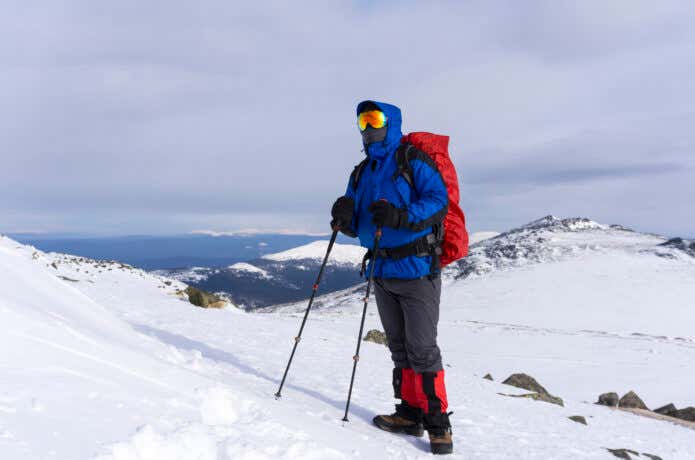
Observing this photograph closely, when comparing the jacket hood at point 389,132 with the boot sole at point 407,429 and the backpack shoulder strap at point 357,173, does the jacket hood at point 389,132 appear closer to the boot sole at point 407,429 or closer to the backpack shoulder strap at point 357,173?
the backpack shoulder strap at point 357,173

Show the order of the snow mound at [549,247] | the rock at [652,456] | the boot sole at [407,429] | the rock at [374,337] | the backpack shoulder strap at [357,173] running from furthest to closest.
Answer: the snow mound at [549,247]
the rock at [374,337]
the rock at [652,456]
the backpack shoulder strap at [357,173]
the boot sole at [407,429]

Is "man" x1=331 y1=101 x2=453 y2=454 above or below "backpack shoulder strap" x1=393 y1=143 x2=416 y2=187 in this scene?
below

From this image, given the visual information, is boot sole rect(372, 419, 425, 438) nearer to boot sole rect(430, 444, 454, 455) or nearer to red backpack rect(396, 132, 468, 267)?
boot sole rect(430, 444, 454, 455)

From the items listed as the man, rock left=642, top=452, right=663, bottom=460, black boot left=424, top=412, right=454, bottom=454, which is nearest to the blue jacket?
the man

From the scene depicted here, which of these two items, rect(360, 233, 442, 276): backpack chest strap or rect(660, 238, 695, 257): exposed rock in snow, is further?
rect(660, 238, 695, 257): exposed rock in snow

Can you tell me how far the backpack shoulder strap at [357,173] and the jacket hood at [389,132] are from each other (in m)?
0.29

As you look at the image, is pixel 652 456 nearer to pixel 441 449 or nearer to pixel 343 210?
pixel 441 449

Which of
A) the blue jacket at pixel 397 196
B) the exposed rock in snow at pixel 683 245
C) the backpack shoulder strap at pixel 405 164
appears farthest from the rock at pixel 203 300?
the exposed rock in snow at pixel 683 245

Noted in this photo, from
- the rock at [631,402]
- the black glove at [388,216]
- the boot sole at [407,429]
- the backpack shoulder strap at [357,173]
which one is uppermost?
the backpack shoulder strap at [357,173]

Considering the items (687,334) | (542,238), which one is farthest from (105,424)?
(542,238)

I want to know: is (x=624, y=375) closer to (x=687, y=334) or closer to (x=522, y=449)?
(x=522, y=449)

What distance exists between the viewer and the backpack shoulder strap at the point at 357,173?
17.3 ft

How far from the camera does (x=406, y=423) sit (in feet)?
16.5

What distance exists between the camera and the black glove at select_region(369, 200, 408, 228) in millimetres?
4430
